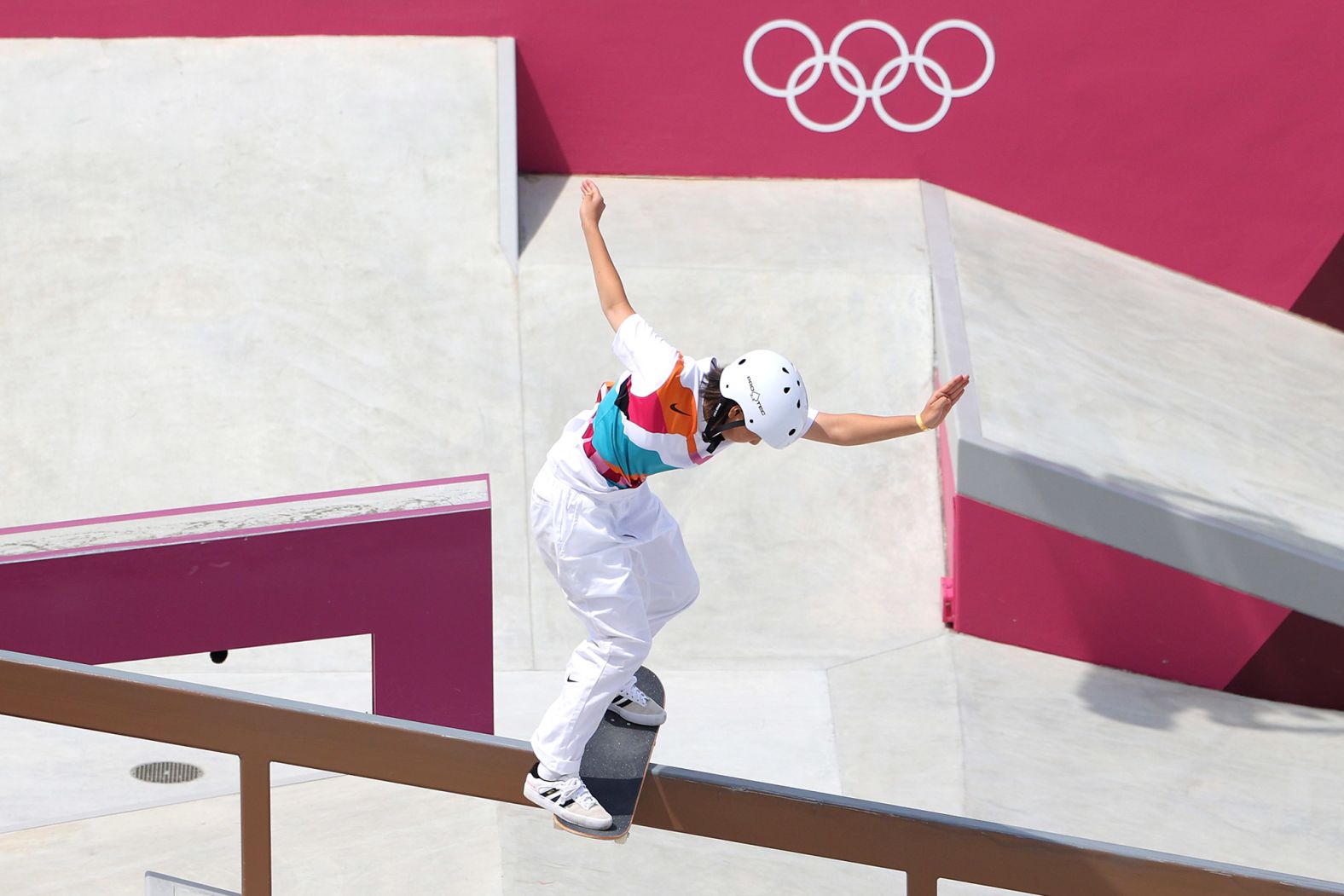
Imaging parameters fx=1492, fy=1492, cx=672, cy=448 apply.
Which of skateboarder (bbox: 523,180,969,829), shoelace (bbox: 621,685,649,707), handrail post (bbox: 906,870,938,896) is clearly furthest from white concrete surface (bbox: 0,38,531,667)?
handrail post (bbox: 906,870,938,896)

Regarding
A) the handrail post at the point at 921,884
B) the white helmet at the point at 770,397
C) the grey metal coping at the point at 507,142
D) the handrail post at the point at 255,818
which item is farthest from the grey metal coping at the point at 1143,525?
the handrail post at the point at 255,818

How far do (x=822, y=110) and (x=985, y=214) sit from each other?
1423 millimetres

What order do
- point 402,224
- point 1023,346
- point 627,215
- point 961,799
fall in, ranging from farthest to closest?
point 627,215 → point 402,224 → point 1023,346 → point 961,799

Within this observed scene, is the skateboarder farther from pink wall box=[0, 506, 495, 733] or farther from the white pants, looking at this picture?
pink wall box=[0, 506, 495, 733]

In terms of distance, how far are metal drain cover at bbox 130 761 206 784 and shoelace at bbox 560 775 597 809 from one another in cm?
331

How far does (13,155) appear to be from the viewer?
9.73m

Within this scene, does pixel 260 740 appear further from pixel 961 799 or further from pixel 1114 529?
pixel 1114 529

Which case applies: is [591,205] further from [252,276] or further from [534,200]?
[534,200]

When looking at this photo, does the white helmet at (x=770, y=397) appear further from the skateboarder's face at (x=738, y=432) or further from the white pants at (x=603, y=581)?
the white pants at (x=603, y=581)

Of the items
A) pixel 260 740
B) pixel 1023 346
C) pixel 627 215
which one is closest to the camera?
pixel 260 740

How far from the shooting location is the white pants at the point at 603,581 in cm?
407

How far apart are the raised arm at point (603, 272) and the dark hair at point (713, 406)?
1.41ft

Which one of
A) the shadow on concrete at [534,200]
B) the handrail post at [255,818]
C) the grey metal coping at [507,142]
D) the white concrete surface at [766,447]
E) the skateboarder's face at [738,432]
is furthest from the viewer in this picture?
the shadow on concrete at [534,200]

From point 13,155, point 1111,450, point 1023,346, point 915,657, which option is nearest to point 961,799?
point 915,657
